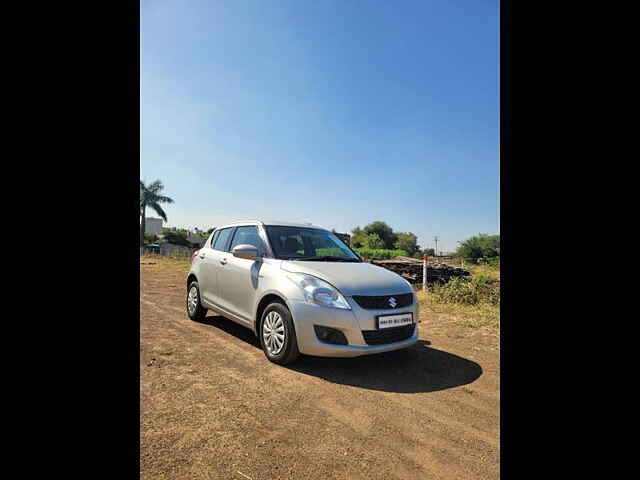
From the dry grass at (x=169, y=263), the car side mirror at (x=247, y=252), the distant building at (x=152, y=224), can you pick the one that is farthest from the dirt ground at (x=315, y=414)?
the distant building at (x=152, y=224)

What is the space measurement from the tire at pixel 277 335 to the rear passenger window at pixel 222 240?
179 cm

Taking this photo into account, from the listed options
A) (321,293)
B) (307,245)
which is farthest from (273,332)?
(307,245)

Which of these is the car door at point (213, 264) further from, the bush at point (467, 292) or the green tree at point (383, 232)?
the green tree at point (383, 232)

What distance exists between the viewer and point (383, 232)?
81.1 metres

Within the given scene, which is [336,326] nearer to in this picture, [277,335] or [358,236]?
[277,335]

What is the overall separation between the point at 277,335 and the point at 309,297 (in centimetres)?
63

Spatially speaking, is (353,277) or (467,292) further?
(467,292)

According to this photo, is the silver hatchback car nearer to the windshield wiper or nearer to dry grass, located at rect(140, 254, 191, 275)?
the windshield wiper
